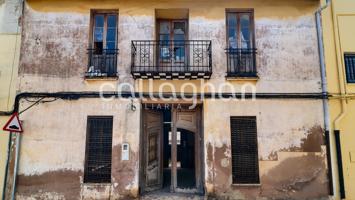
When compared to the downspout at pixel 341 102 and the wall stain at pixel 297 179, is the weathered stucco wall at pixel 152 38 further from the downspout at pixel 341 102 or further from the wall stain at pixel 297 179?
the wall stain at pixel 297 179

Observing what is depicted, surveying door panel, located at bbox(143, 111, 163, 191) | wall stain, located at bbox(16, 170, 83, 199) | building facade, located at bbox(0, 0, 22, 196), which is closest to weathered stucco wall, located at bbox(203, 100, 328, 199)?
door panel, located at bbox(143, 111, 163, 191)

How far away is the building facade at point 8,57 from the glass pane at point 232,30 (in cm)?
674

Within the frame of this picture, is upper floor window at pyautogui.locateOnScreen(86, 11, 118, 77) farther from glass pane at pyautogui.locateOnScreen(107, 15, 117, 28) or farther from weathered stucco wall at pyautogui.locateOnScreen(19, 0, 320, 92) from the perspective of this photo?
weathered stucco wall at pyautogui.locateOnScreen(19, 0, 320, 92)

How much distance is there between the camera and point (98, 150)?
801 centimetres

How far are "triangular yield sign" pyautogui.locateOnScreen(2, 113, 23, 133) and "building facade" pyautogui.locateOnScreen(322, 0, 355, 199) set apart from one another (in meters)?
9.12

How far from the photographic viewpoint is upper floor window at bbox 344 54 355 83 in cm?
813

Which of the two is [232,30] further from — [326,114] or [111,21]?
[111,21]

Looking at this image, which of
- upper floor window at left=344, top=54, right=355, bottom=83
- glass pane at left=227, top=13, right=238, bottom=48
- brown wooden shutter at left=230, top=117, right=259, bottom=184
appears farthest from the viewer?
glass pane at left=227, top=13, right=238, bottom=48

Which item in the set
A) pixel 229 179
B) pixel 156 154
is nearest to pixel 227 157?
pixel 229 179

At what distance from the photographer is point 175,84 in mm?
8172

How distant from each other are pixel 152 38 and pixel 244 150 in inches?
177

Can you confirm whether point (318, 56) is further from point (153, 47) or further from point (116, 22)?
point (116, 22)

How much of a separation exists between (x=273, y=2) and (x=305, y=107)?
3.50m

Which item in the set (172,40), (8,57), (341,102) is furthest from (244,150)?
(8,57)
